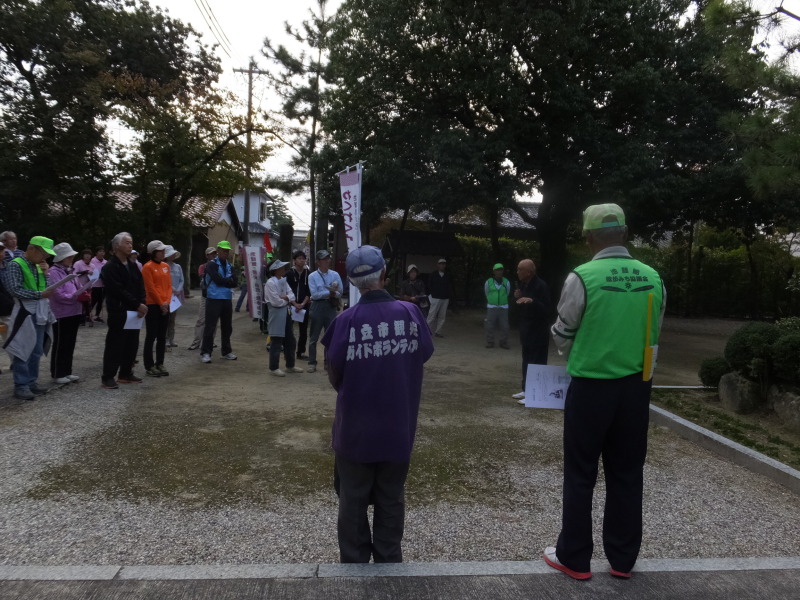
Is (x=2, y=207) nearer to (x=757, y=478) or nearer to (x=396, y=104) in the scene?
(x=396, y=104)

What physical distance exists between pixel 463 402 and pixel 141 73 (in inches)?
649

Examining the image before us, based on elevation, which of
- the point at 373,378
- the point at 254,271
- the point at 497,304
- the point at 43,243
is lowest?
the point at 373,378

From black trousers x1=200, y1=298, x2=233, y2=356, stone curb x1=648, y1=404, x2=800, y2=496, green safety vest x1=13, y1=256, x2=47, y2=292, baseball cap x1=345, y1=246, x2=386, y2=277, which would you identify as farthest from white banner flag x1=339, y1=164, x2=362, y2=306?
baseball cap x1=345, y1=246, x2=386, y2=277

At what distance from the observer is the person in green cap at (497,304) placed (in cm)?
1217

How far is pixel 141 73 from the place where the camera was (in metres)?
18.6

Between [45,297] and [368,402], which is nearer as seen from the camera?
[368,402]

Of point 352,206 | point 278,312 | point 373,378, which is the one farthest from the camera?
point 352,206

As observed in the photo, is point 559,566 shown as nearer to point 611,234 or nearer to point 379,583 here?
point 379,583

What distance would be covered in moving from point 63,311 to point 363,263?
5.50 meters

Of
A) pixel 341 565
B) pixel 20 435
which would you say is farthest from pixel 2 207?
pixel 341 565

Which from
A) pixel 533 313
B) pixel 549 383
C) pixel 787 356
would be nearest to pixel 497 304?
pixel 533 313

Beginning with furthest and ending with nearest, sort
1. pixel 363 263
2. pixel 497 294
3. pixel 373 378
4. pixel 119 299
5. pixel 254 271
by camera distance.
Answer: pixel 254 271 → pixel 497 294 → pixel 119 299 → pixel 363 263 → pixel 373 378

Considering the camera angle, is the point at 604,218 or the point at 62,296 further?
the point at 62,296

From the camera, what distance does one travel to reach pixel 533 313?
716 cm
